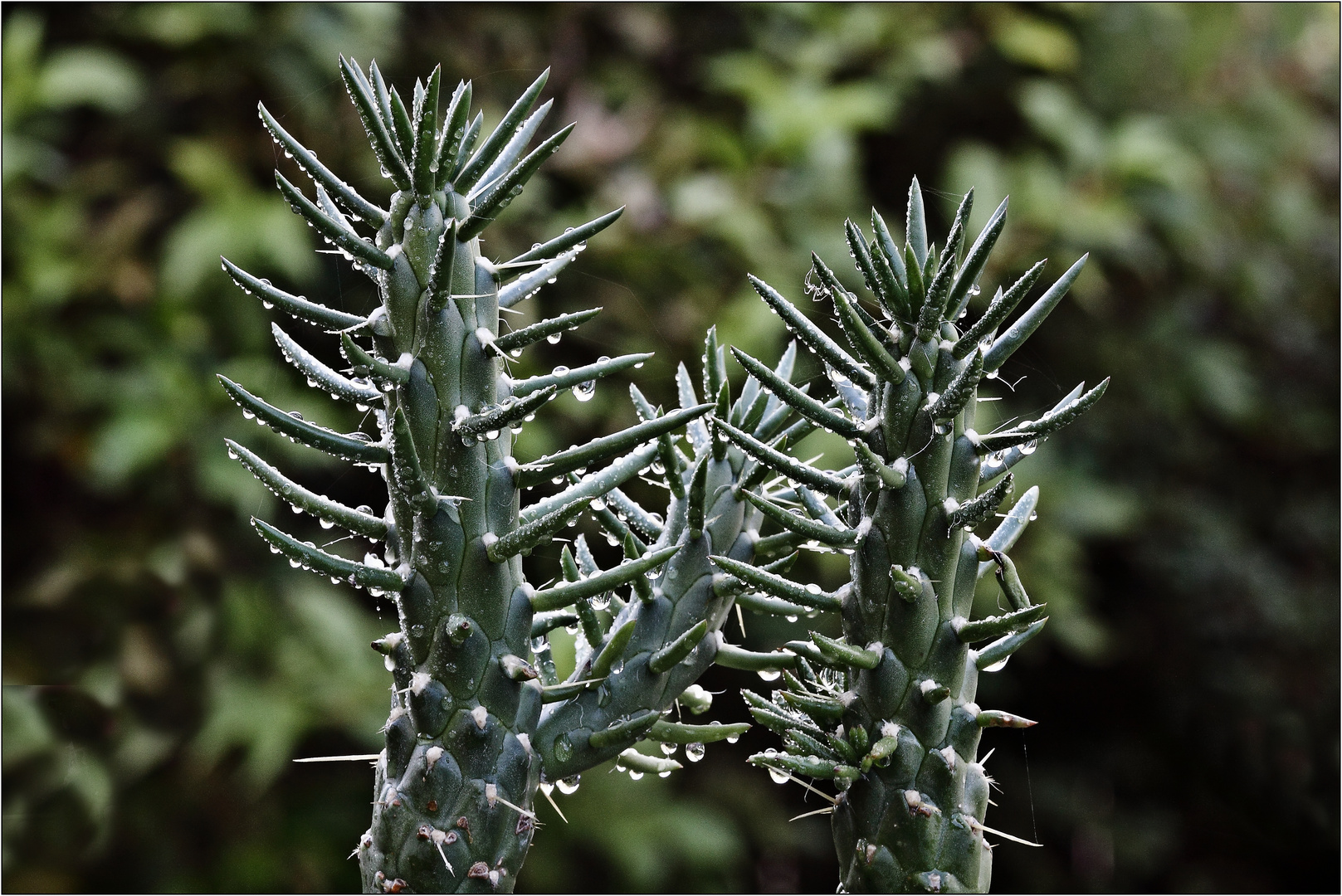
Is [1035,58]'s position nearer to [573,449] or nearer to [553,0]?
[553,0]

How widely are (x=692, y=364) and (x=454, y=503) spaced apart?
1604 millimetres

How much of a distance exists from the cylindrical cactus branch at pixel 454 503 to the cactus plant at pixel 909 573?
0.15 feet

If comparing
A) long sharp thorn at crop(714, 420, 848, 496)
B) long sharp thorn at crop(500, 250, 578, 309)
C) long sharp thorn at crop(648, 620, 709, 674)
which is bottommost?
long sharp thorn at crop(648, 620, 709, 674)

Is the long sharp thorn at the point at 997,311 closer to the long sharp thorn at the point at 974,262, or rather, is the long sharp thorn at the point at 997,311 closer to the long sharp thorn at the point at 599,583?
the long sharp thorn at the point at 974,262

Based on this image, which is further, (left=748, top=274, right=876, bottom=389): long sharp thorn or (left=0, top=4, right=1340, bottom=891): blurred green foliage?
(left=0, top=4, right=1340, bottom=891): blurred green foliage

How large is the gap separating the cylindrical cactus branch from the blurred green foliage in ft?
2.93

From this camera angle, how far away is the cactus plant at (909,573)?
41 centimetres

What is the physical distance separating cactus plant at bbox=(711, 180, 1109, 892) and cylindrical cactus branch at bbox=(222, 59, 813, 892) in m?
0.04

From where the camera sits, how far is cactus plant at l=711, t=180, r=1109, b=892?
41 centimetres

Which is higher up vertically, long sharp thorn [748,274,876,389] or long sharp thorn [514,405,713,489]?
long sharp thorn [748,274,876,389]

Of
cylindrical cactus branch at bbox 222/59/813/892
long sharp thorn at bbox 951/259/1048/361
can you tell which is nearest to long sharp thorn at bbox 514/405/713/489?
cylindrical cactus branch at bbox 222/59/813/892

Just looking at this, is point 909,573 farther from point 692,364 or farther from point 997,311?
point 692,364

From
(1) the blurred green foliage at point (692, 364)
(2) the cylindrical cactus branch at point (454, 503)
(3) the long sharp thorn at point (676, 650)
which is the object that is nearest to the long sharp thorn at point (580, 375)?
(2) the cylindrical cactus branch at point (454, 503)

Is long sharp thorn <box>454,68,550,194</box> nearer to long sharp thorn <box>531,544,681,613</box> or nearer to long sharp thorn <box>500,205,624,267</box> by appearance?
long sharp thorn <box>500,205,624,267</box>
